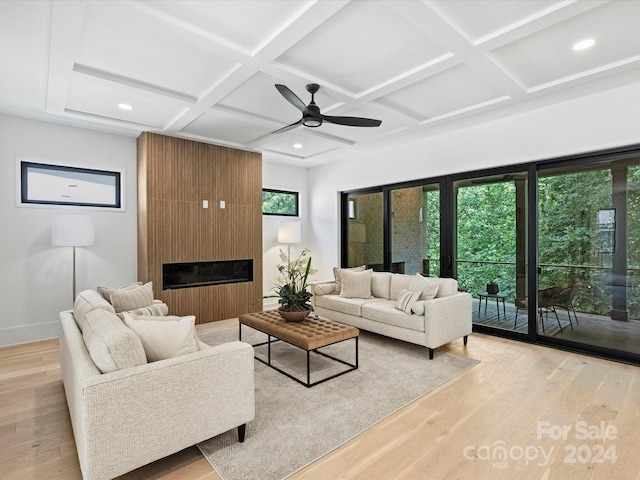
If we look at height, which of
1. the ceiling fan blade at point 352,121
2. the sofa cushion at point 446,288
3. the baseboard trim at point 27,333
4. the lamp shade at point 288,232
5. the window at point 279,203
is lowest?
the baseboard trim at point 27,333

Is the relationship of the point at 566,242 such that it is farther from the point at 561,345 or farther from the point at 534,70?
the point at 534,70

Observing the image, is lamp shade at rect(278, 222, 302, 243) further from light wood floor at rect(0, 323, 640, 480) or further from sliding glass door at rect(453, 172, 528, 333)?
light wood floor at rect(0, 323, 640, 480)

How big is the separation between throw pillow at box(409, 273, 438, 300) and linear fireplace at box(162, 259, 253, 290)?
9.29 ft

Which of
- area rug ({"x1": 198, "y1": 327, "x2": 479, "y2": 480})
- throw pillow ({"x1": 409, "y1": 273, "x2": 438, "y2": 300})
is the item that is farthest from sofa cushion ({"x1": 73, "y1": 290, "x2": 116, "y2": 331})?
throw pillow ({"x1": 409, "y1": 273, "x2": 438, "y2": 300})

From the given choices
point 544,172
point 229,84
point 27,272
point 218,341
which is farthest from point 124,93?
point 544,172

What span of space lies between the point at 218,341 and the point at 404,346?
2.31m

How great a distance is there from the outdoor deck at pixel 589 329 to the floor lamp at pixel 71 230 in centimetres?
540

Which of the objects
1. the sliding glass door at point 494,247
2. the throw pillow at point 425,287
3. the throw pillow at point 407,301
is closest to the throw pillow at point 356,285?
the throw pillow at point 425,287

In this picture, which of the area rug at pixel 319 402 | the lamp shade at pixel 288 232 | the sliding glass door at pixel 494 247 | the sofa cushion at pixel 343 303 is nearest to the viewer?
the area rug at pixel 319 402

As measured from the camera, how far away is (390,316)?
4.01 m

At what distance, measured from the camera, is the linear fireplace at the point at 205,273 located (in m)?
4.99

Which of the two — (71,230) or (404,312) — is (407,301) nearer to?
(404,312)

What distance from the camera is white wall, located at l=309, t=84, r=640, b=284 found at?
352 centimetres

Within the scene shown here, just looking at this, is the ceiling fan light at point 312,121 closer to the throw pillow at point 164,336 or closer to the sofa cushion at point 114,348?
the throw pillow at point 164,336
